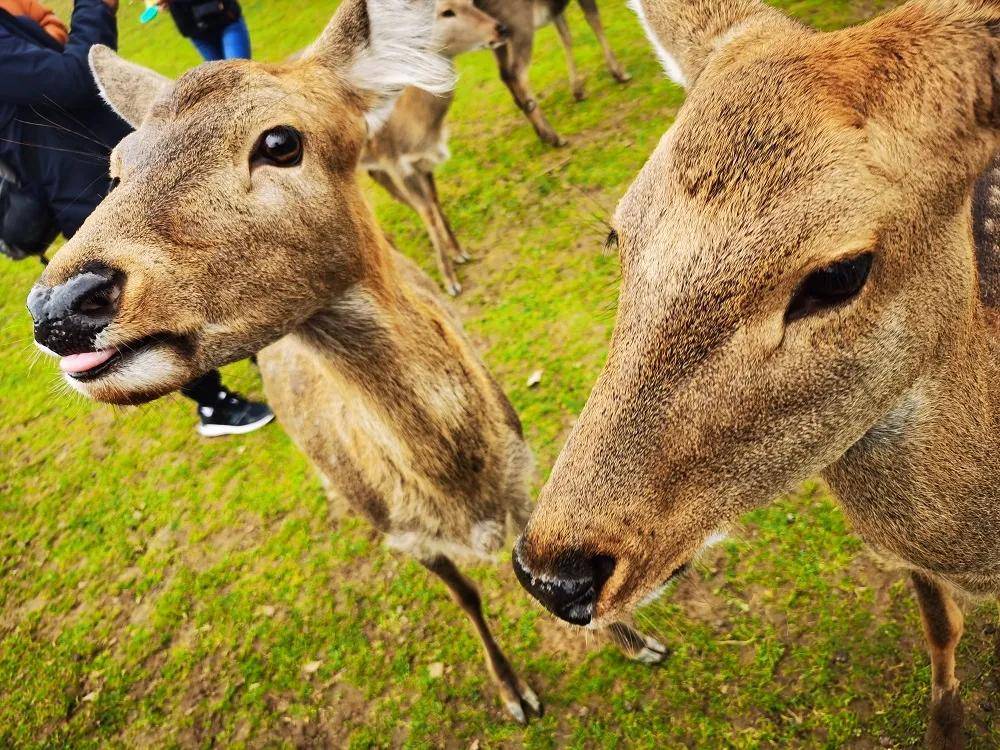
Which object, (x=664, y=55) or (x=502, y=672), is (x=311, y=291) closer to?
(x=664, y=55)

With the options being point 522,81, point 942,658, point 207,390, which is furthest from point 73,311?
point 522,81

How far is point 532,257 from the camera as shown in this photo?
667 centimetres

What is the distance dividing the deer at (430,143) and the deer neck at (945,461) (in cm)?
517

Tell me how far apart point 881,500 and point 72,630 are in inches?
230

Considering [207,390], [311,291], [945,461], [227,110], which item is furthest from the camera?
[207,390]

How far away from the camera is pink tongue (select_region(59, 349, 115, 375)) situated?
1.93 meters

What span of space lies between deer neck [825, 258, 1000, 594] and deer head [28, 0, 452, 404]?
1974mm

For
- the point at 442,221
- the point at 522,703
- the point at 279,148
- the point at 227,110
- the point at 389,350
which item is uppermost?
the point at 227,110

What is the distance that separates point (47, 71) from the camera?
3869 millimetres

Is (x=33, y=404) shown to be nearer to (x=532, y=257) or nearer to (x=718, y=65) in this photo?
(x=532, y=257)

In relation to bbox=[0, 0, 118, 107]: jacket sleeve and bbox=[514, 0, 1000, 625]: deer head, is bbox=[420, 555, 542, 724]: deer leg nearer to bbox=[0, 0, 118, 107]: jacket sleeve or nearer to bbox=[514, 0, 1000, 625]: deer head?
bbox=[514, 0, 1000, 625]: deer head

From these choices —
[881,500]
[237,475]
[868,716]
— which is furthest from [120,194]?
[237,475]

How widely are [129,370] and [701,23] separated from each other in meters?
2.15

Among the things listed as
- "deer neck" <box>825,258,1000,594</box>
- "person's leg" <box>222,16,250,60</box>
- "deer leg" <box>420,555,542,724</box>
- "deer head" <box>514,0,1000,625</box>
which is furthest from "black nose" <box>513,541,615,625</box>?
"person's leg" <box>222,16,250,60</box>
